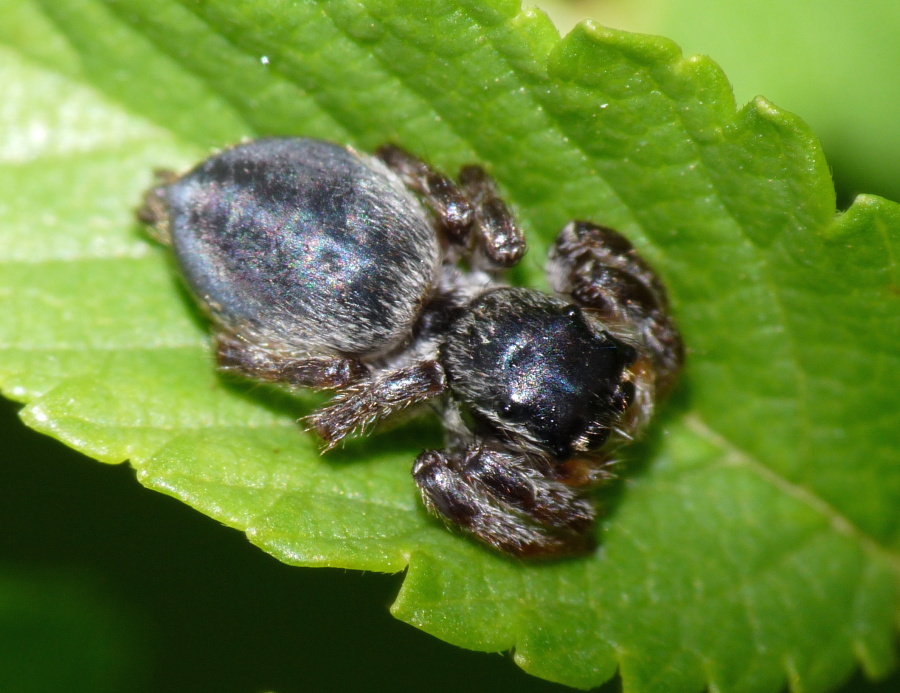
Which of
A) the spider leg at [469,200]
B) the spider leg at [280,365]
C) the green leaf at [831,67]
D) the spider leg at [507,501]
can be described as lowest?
the spider leg at [280,365]

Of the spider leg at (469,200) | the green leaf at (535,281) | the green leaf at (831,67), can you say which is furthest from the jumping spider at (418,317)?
the green leaf at (831,67)

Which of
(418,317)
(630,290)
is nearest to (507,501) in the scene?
(418,317)

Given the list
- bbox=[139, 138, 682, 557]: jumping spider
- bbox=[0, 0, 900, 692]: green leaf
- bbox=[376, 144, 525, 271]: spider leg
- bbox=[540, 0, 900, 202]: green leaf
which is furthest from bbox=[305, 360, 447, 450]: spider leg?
bbox=[540, 0, 900, 202]: green leaf

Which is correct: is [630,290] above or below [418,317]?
above

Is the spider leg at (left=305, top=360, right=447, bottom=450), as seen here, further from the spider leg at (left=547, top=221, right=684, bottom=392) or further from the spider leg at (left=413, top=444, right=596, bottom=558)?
the spider leg at (left=547, top=221, right=684, bottom=392)

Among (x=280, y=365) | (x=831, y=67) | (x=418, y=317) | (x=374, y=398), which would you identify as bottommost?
(x=280, y=365)

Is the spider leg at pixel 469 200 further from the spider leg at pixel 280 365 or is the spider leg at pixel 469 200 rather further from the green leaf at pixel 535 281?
the spider leg at pixel 280 365

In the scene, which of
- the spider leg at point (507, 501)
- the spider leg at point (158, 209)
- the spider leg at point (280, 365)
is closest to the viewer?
the spider leg at point (507, 501)

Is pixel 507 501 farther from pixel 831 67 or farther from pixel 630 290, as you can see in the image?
pixel 831 67
